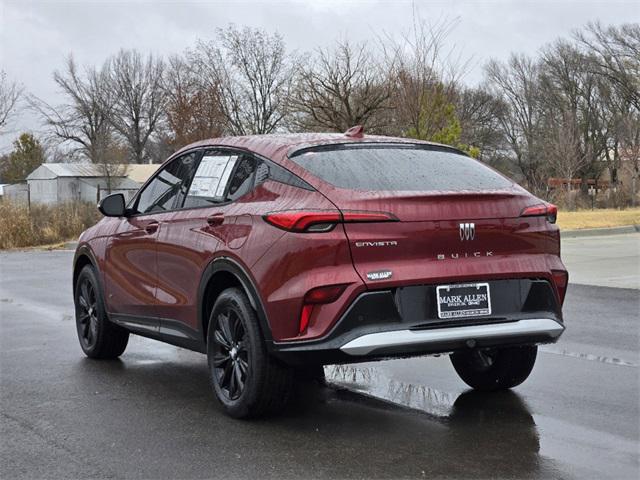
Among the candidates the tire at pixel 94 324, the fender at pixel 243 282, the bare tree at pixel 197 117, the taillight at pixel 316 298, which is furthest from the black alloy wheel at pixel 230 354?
the bare tree at pixel 197 117

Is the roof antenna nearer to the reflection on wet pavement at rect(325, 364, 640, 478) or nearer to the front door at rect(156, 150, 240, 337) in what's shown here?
the front door at rect(156, 150, 240, 337)

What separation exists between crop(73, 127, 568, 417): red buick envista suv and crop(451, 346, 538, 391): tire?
0.01 metres

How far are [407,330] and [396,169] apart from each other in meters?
1.04

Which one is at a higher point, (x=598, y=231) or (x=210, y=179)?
(x=210, y=179)

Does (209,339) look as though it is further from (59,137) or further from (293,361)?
(59,137)

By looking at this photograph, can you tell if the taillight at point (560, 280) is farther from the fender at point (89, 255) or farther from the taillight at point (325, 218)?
the fender at point (89, 255)

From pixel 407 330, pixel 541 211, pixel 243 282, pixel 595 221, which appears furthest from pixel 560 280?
pixel 595 221

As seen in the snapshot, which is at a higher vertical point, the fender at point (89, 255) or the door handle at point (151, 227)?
the door handle at point (151, 227)

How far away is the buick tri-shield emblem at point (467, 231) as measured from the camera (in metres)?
5.02

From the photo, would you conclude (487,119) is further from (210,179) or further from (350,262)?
(350,262)

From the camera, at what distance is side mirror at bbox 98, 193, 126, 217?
22.7 feet

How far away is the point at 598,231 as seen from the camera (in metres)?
23.2

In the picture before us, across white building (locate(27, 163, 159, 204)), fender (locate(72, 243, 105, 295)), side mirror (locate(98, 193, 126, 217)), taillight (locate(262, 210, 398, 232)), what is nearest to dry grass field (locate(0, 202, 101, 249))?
fender (locate(72, 243, 105, 295))

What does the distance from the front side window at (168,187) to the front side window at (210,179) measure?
0.14m
